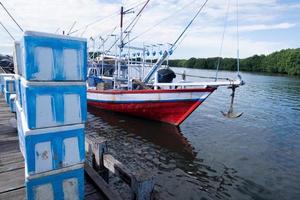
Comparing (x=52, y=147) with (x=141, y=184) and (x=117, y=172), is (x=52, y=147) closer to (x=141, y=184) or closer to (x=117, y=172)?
(x=141, y=184)

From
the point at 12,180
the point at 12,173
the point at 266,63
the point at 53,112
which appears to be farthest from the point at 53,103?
the point at 266,63

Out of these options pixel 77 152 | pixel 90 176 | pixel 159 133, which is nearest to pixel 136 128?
pixel 159 133

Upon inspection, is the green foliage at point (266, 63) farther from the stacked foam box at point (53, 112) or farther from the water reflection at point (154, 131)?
the stacked foam box at point (53, 112)

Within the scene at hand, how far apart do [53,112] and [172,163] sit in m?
6.70

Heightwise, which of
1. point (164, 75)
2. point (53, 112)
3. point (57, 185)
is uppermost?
point (164, 75)

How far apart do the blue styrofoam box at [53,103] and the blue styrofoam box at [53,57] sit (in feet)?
0.28

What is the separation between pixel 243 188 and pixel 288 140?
608 centimetres

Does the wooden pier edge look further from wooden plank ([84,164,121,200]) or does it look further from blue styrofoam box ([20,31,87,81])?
blue styrofoam box ([20,31,87,81])

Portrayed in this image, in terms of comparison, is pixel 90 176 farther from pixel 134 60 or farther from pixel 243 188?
pixel 134 60

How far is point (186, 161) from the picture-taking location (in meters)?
9.16

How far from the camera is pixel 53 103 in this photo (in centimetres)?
276

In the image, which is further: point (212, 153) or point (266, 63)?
point (266, 63)

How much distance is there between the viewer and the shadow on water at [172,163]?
7.04 meters

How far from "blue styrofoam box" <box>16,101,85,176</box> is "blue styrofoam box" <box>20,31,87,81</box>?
22.9 inches
